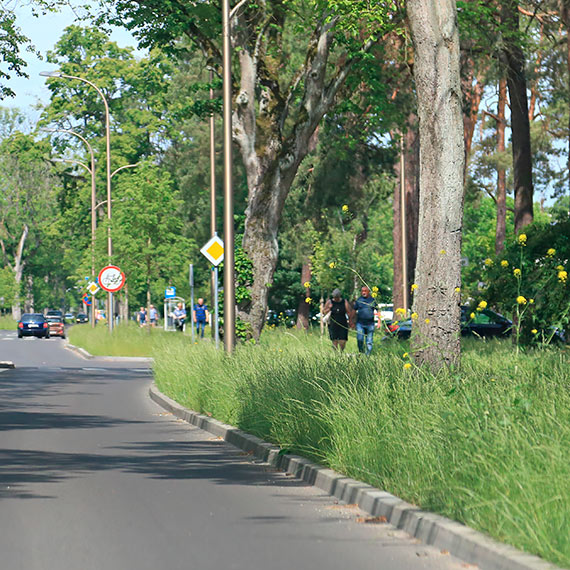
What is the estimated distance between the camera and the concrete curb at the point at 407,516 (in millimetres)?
7258

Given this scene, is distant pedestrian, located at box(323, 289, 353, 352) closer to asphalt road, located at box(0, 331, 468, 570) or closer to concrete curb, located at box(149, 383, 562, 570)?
asphalt road, located at box(0, 331, 468, 570)

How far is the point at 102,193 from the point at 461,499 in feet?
233

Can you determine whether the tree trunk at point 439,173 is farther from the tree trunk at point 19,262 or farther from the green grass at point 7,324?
the green grass at point 7,324

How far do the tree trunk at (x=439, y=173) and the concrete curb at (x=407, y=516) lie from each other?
2642mm

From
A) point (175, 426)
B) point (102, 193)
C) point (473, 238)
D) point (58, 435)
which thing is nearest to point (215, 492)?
point (58, 435)

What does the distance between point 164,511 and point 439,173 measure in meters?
6.75

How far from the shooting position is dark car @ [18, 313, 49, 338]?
276 ft

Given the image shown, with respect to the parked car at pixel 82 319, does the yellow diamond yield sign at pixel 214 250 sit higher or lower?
higher

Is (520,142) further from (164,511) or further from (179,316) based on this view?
(179,316)

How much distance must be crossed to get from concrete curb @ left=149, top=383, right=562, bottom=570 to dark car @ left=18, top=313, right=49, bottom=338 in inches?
2779

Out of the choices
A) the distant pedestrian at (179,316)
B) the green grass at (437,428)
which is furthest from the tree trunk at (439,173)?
the distant pedestrian at (179,316)

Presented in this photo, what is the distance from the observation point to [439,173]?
1547cm

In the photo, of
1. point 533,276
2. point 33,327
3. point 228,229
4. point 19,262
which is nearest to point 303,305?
point 33,327

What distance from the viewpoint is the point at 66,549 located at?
8461 millimetres
